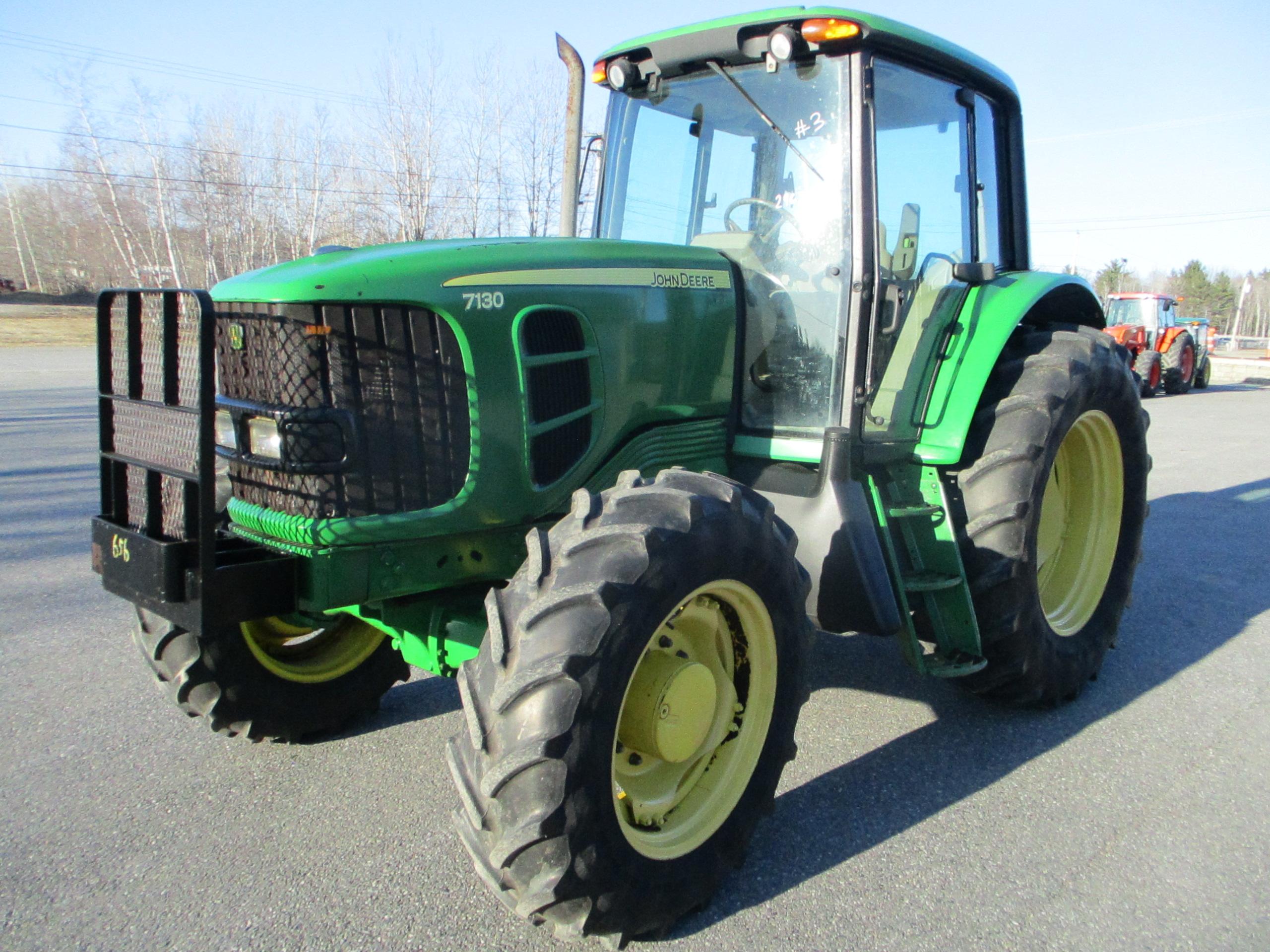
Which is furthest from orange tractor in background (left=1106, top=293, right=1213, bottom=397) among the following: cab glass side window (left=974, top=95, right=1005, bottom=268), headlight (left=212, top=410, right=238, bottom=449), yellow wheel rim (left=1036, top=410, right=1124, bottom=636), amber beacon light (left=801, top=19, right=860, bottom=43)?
headlight (left=212, top=410, right=238, bottom=449)

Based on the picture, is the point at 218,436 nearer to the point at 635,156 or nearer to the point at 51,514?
the point at 635,156

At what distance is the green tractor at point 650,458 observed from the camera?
7.52 feet

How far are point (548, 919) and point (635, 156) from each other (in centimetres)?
278

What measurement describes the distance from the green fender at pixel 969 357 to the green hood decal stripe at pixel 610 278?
0.90 metres

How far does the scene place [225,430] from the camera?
2.71 m

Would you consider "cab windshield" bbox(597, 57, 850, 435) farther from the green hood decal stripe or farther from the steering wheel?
the green hood decal stripe

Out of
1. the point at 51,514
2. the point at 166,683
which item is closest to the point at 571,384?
the point at 166,683

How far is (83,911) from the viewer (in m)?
2.43

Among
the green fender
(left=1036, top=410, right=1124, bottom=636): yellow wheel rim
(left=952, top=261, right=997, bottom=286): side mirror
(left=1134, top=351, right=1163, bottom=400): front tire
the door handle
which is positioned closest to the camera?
the door handle

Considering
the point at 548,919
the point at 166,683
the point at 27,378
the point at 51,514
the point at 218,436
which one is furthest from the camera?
the point at 27,378

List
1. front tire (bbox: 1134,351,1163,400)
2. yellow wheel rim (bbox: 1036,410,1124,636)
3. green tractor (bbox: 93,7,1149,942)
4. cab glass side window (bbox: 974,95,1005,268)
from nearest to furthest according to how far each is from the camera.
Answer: green tractor (bbox: 93,7,1149,942) → cab glass side window (bbox: 974,95,1005,268) → yellow wheel rim (bbox: 1036,410,1124,636) → front tire (bbox: 1134,351,1163,400)

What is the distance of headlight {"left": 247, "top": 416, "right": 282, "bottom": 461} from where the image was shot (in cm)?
250

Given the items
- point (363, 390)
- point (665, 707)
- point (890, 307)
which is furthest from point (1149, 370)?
point (363, 390)

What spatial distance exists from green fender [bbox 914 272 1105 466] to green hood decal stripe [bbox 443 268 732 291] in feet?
2.97
